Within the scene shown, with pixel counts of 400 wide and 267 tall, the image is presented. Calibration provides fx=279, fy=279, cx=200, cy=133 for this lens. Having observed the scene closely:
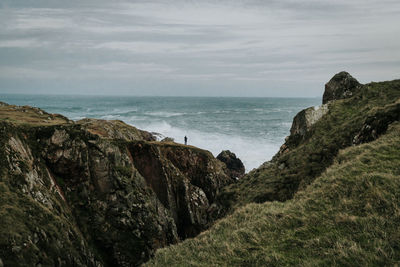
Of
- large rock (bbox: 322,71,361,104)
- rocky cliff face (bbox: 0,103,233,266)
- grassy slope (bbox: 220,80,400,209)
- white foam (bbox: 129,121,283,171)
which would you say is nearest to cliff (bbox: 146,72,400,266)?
grassy slope (bbox: 220,80,400,209)

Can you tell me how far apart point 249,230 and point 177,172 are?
19.1 m

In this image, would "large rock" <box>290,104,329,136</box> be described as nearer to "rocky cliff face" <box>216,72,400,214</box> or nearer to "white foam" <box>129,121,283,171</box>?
"rocky cliff face" <box>216,72,400,214</box>

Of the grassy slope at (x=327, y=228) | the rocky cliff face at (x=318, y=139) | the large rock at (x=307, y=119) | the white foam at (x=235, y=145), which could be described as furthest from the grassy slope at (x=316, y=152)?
the white foam at (x=235, y=145)

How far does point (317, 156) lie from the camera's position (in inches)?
808

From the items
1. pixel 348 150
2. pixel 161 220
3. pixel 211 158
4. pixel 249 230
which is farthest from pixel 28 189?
pixel 211 158

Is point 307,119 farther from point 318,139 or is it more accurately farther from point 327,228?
point 327,228

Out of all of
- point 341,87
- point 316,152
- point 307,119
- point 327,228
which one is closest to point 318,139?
point 316,152

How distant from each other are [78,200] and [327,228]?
51.8 ft

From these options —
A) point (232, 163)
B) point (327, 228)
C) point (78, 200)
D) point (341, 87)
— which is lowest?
point (232, 163)

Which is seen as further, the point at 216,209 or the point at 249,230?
the point at 216,209

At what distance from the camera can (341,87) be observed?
3153 cm

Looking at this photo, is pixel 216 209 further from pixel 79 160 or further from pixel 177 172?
pixel 79 160

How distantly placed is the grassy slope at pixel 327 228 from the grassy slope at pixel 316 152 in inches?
197

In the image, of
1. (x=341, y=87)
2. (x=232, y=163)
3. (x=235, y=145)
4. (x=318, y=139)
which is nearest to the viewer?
(x=318, y=139)
